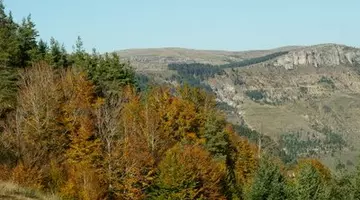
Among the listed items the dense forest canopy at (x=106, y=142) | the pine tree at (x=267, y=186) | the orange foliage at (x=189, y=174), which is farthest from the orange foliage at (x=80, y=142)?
the pine tree at (x=267, y=186)

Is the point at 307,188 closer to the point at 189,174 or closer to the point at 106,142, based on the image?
the point at 189,174

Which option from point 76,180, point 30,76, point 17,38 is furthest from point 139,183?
point 17,38

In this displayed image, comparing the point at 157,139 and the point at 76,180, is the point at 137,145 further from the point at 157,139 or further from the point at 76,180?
the point at 76,180

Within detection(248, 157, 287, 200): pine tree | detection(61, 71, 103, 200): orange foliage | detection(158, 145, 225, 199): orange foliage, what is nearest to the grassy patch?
detection(61, 71, 103, 200): orange foliage

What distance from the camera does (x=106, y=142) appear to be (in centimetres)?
6862

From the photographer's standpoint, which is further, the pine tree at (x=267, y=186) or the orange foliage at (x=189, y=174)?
the pine tree at (x=267, y=186)

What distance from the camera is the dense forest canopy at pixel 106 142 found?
2239 inches

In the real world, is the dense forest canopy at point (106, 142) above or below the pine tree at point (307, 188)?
above

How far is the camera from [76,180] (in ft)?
183

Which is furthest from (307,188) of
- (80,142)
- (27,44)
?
(27,44)

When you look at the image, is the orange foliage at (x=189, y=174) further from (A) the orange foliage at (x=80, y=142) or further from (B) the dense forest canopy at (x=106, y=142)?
(A) the orange foliage at (x=80, y=142)

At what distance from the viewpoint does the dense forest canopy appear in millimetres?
56875

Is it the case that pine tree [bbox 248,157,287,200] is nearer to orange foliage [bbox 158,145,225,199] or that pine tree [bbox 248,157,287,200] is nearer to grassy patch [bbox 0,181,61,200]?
orange foliage [bbox 158,145,225,199]

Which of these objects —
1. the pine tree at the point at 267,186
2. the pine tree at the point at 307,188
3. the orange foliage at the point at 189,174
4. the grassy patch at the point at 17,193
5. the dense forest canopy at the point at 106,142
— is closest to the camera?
the grassy patch at the point at 17,193
